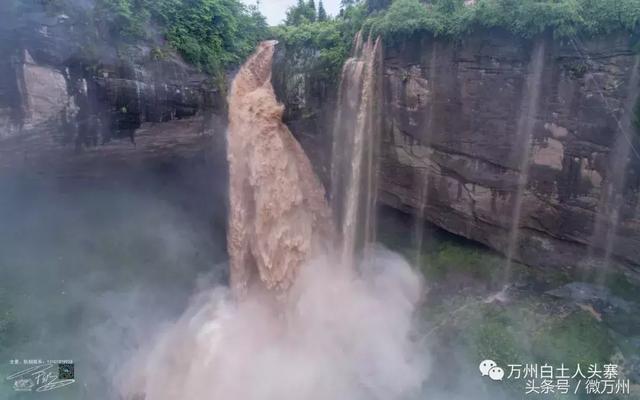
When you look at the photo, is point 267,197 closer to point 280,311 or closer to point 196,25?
point 280,311

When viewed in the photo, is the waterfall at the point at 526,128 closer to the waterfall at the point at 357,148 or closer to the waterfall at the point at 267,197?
the waterfall at the point at 357,148

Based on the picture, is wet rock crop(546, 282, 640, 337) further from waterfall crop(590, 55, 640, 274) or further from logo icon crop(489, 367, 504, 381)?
logo icon crop(489, 367, 504, 381)

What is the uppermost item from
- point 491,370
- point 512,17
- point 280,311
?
point 512,17

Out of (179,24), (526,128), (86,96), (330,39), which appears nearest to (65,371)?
(86,96)

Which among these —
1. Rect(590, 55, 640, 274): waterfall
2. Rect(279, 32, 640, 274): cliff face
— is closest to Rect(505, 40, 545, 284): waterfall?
Rect(279, 32, 640, 274): cliff face

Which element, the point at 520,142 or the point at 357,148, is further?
the point at 357,148

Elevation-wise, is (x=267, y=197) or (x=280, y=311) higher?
(x=267, y=197)
